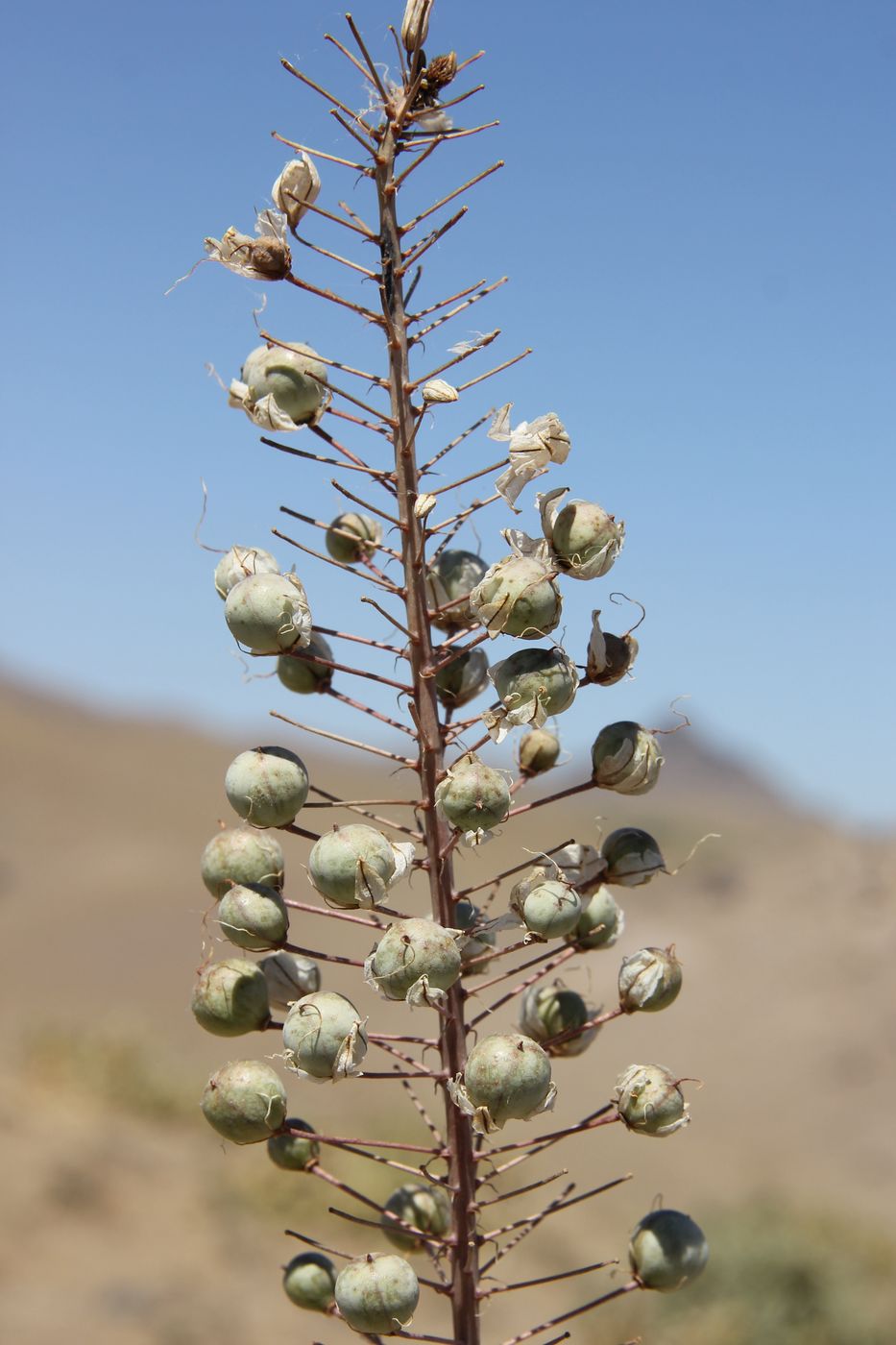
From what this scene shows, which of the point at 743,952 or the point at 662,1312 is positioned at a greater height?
the point at 743,952

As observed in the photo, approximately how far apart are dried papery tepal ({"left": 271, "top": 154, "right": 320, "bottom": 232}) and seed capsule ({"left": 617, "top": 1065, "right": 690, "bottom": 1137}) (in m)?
1.56

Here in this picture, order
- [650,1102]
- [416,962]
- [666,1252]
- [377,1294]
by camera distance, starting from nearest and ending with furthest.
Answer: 1. [416,962]
2. [377,1294]
3. [650,1102]
4. [666,1252]

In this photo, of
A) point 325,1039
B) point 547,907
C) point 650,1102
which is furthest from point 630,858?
point 325,1039

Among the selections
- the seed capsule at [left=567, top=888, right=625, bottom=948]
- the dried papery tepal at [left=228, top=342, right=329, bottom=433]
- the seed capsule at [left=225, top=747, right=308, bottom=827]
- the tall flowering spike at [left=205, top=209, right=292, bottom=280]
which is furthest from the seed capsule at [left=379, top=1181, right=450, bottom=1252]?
the tall flowering spike at [left=205, top=209, right=292, bottom=280]

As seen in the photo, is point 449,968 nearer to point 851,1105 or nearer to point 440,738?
point 440,738

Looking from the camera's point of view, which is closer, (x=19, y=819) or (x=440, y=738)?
(x=440, y=738)

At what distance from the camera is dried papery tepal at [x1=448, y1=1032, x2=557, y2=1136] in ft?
5.96

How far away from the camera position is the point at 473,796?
1867 millimetres

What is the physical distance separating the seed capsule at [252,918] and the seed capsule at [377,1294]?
530mm

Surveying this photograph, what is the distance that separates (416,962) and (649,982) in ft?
1.83

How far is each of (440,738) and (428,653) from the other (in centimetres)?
15

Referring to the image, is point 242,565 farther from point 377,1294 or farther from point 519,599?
point 377,1294

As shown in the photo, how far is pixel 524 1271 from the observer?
11.0m

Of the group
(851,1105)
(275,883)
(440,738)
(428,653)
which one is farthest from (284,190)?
(851,1105)
